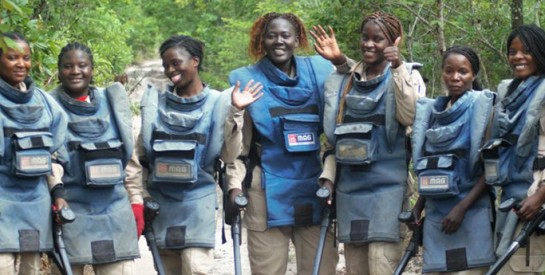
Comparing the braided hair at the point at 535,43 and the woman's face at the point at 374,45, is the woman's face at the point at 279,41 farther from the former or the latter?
the braided hair at the point at 535,43

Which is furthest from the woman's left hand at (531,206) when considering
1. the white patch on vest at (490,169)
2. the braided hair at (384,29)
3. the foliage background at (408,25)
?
the foliage background at (408,25)

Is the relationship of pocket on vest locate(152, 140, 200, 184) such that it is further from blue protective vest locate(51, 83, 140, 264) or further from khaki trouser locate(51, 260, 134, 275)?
khaki trouser locate(51, 260, 134, 275)

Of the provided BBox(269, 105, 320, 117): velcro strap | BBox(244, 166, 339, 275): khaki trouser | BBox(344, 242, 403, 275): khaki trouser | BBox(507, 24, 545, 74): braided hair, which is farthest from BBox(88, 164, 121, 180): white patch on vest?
BBox(507, 24, 545, 74): braided hair

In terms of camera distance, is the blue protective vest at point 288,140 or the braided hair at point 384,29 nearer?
the braided hair at point 384,29

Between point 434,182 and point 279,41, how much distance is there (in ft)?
4.97

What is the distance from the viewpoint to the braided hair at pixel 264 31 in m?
7.41

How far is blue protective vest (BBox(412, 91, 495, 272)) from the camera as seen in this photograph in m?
6.39

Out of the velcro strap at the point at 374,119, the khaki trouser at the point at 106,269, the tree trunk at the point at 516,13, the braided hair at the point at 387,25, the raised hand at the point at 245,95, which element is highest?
the tree trunk at the point at 516,13

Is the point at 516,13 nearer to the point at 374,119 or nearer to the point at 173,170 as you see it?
the point at 374,119

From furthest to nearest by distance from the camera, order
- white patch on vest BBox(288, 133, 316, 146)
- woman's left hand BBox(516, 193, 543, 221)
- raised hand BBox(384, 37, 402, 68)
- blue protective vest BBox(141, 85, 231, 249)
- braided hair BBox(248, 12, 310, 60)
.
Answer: braided hair BBox(248, 12, 310, 60) → white patch on vest BBox(288, 133, 316, 146) → blue protective vest BBox(141, 85, 231, 249) → raised hand BBox(384, 37, 402, 68) → woman's left hand BBox(516, 193, 543, 221)

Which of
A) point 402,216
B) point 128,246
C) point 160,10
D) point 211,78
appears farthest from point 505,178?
point 160,10

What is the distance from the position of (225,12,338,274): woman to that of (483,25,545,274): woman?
52.8 inches

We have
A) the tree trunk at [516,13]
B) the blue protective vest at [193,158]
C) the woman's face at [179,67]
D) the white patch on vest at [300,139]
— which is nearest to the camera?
the blue protective vest at [193,158]

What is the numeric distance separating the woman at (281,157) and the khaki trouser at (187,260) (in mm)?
427
